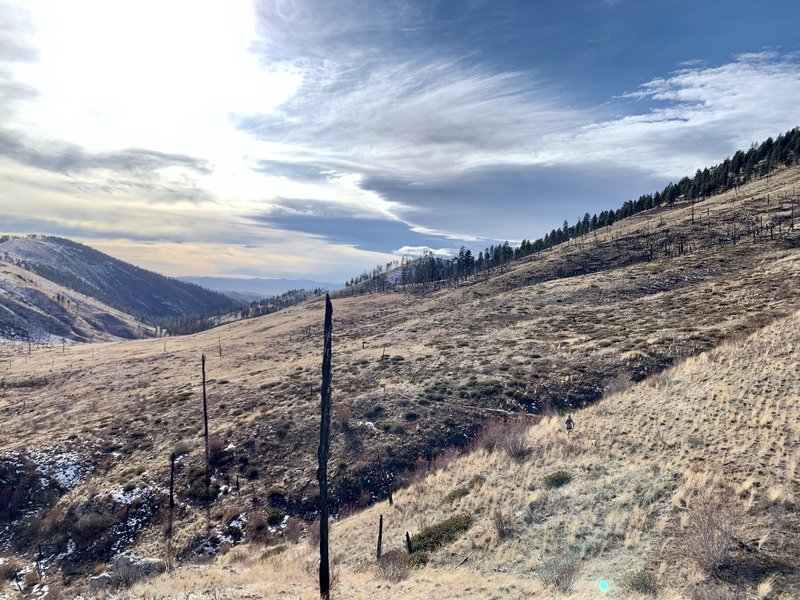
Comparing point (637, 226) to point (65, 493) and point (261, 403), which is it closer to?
point (261, 403)

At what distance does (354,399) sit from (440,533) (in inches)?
868

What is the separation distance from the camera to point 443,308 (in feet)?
299

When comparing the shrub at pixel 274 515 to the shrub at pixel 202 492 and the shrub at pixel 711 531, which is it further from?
the shrub at pixel 711 531

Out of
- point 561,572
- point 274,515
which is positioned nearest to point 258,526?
point 274,515

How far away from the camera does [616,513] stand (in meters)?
15.9

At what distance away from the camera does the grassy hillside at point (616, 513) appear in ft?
40.7

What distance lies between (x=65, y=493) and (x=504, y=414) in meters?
33.0

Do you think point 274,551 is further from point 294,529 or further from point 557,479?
point 557,479

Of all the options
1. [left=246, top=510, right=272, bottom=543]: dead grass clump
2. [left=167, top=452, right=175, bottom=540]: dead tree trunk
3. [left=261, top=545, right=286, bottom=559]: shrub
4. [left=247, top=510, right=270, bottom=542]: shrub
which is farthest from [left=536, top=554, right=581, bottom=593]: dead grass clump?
[left=167, top=452, right=175, bottom=540]: dead tree trunk

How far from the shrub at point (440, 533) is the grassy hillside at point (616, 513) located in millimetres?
471

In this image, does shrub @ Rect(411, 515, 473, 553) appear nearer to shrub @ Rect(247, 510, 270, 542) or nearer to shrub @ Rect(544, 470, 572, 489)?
shrub @ Rect(544, 470, 572, 489)

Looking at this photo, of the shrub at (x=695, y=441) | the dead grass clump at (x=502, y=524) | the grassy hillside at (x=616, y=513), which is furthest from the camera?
the shrub at (x=695, y=441)

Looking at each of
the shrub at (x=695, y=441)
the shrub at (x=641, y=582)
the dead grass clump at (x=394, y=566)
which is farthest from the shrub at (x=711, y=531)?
the dead grass clump at (x=394, y=566)

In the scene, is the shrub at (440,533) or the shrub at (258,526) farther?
the shrub at (258,526)
